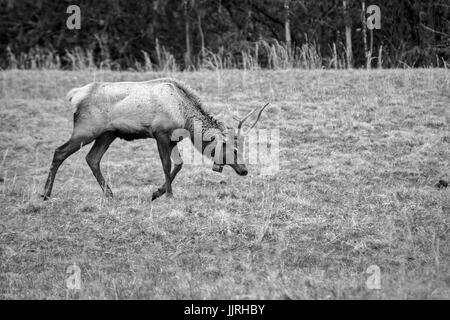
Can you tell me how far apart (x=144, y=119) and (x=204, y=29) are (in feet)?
54.6

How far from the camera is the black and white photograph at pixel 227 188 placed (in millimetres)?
6387

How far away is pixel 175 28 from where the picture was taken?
25500mm

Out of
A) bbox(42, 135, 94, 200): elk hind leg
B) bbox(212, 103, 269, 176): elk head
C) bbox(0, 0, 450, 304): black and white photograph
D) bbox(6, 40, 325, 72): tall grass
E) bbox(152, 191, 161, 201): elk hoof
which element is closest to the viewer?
bbox(0, 0, 450, 304): black and white photograph

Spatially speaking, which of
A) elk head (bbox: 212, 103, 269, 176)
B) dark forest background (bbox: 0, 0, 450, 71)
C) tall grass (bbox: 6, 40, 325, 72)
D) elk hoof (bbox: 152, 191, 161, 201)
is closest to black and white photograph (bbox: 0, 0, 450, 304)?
elk head (bbox: 212, 103, 269, 176)

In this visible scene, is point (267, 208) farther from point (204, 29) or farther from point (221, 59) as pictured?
point (204, 29)

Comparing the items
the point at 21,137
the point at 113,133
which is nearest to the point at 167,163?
the point at 113,133

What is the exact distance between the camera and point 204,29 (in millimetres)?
25734

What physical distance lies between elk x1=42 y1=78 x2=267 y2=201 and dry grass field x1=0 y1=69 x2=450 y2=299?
1.74 ft

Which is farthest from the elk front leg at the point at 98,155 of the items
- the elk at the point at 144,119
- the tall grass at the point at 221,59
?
the tall grass at the point at 221,59

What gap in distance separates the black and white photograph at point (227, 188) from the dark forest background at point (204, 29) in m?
5.28

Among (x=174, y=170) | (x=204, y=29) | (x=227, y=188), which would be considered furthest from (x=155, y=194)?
(x=204, y=29)

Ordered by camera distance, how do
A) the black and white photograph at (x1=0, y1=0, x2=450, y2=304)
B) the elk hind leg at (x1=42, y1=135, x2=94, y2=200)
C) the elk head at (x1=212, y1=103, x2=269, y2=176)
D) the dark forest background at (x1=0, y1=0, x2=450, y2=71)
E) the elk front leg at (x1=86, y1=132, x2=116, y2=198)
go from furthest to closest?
the dark forest background at (x1=0, y1=0, x2=450, y2=71)
the elk front leg at (x1=86, y1=132, x2=116, y2=198)
the elk head at (x1=212, y1=103, x2=269, y2=176)
the elk hind leg at (x1=42, y1=135, x2=94, y2=200)
the black and white photograph at (x1=0, y1=0, x2=450, y2=304)

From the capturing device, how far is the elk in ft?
31.7

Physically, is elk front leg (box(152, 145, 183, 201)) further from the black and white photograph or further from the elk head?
the elk head
